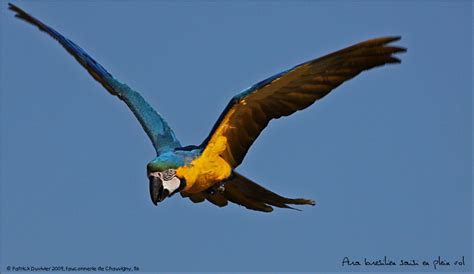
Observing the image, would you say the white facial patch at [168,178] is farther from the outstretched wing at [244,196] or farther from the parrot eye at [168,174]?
the outstretched wing at [244,196]

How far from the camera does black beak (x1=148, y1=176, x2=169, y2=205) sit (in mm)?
9000

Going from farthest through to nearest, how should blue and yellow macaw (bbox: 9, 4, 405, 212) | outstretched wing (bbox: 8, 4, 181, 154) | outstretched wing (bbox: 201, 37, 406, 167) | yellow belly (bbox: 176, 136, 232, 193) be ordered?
outstretched wing (bbox: 8, 4, 181, 154), yellow belly (bbox: 176, 136, 232, 193), blue and yellow macaw (bbox: 9, 4, 405, 212), outstretched wing (bbox: 201, 37, 406, 167)

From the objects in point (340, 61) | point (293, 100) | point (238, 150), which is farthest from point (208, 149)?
point (340, 61)

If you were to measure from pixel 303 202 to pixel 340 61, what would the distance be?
158cm

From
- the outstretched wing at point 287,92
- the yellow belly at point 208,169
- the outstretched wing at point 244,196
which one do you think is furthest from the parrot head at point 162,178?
the outstretched wing at point 244,196

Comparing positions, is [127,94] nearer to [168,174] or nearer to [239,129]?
[239,129]

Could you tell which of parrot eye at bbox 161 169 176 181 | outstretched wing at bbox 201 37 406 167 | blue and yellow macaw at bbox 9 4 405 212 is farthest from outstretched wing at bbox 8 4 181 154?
parrot eye at bbox 161 169 176 181

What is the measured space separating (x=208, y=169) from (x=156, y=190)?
26.5 inches

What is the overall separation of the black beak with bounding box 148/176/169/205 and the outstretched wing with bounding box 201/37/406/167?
2.41 feet

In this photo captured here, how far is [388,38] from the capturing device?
8.43 m

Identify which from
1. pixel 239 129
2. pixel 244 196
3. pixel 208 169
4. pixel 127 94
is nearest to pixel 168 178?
pixel 208 169

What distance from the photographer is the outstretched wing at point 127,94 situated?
10.0m

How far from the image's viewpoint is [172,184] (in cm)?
909

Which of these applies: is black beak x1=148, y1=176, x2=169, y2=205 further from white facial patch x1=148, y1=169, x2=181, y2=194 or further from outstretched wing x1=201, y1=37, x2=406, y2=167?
outstretched wing x1=201, y1=37, x2=406, y2=167
